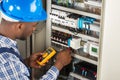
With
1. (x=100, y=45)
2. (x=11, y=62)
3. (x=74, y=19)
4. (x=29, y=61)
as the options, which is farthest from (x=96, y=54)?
(x=11, y=62)

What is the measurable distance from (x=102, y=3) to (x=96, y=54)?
1.01 feet

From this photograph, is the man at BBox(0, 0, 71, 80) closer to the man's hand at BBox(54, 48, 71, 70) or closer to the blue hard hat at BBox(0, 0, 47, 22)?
the blue hard hat at BBox(0, 0, 47, 22)

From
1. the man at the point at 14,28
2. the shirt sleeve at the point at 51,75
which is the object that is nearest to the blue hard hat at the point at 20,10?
the man at the point at 14,28

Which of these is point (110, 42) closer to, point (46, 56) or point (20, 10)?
point (46, 56)

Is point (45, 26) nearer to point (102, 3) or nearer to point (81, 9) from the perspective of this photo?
point (81, 9)

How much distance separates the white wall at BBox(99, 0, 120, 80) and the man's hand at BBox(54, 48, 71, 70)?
8.2 inches

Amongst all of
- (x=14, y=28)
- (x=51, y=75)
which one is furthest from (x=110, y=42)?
(x=14, y=28)

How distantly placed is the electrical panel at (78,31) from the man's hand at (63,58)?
52 millimetres

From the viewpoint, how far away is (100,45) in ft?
5.52

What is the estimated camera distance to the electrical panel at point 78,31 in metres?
→ 1.72

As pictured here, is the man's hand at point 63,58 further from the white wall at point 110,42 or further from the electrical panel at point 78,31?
the white wall at point 110,42

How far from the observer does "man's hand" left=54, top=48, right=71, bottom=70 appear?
5.73 feet

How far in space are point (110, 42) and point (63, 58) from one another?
306mm

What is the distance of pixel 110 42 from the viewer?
5.38 ft
